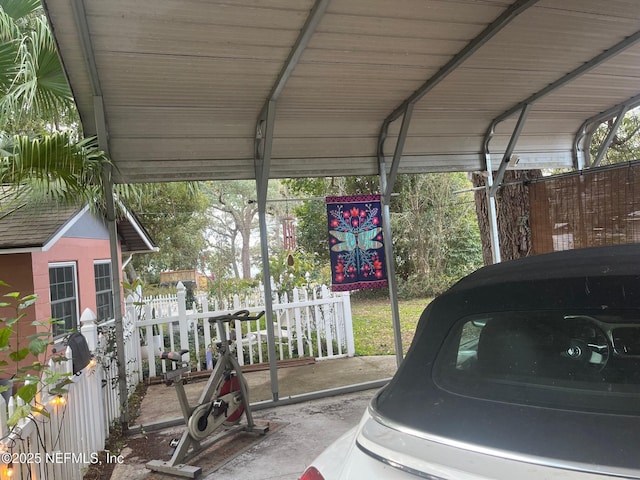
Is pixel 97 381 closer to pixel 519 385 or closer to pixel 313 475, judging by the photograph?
pixel 313 475

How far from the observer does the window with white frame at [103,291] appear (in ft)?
29.0

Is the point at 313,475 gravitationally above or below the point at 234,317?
below

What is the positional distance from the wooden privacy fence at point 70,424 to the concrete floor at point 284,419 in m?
0.34

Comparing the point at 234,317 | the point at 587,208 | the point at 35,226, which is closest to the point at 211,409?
the point at 234,317

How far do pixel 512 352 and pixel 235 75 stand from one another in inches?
128

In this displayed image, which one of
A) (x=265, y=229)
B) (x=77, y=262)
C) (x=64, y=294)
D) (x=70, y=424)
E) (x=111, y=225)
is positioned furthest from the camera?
(x=77, y=262)

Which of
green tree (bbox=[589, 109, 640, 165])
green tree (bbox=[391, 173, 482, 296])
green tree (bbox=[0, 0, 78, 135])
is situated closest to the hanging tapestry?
green tree (bbox=[0, 0, 78, 135])

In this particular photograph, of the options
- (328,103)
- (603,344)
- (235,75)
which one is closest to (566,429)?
(603,344)

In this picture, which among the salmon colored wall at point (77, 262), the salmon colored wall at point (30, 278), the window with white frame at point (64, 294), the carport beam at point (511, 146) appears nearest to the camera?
the carport beam at point (511, 146)

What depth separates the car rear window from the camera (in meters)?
1.14

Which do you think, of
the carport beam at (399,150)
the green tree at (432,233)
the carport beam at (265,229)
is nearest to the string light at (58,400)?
the carport beam at (265,229)

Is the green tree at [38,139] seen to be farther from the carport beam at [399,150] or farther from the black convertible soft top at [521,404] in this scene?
the black convertible soft top at [521,404]

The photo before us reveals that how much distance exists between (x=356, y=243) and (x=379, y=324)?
5.81 m

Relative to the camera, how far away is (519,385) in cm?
125
